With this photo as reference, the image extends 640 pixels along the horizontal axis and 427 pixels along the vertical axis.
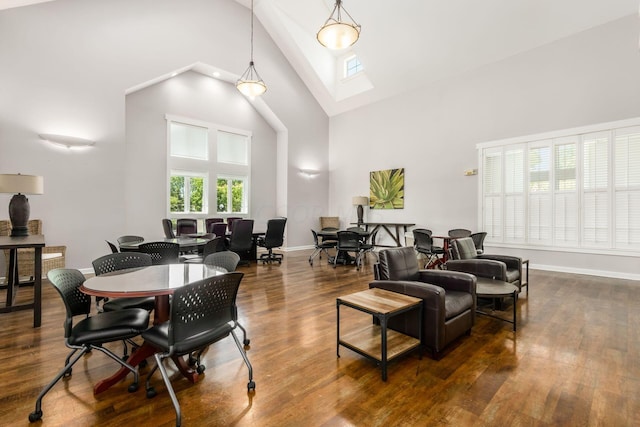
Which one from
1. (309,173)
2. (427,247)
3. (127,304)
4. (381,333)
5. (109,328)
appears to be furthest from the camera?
(309,173)

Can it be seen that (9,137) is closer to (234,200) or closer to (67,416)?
(234,200)

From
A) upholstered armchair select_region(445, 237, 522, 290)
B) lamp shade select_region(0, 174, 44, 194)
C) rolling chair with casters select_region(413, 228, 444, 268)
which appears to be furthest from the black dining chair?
upholstered armchair select_region(445, 237, 522, 290)

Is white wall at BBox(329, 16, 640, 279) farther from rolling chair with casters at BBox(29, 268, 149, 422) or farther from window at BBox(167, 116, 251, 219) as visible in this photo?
rolling chair with casters at BBox(29, 268, 149, 422)

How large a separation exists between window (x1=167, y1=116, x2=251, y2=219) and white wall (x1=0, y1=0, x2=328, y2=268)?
2.59 ft

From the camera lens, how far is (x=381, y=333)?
2.32 meters

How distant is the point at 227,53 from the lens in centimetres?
764

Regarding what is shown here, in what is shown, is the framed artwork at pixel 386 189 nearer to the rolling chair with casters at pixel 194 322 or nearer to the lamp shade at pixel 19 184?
the rolling chair with casters at pixel 194 322

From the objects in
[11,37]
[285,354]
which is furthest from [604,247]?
[11,37]

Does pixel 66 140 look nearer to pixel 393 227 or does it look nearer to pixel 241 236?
pixel 241 236


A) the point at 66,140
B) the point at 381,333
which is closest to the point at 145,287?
the point at 381,333

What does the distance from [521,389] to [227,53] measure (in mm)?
8647

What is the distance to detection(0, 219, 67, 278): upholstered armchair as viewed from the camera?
14.9ft

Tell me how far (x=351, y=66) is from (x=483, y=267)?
7.81 meters

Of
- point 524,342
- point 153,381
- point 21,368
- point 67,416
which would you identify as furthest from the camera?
point 524,342
